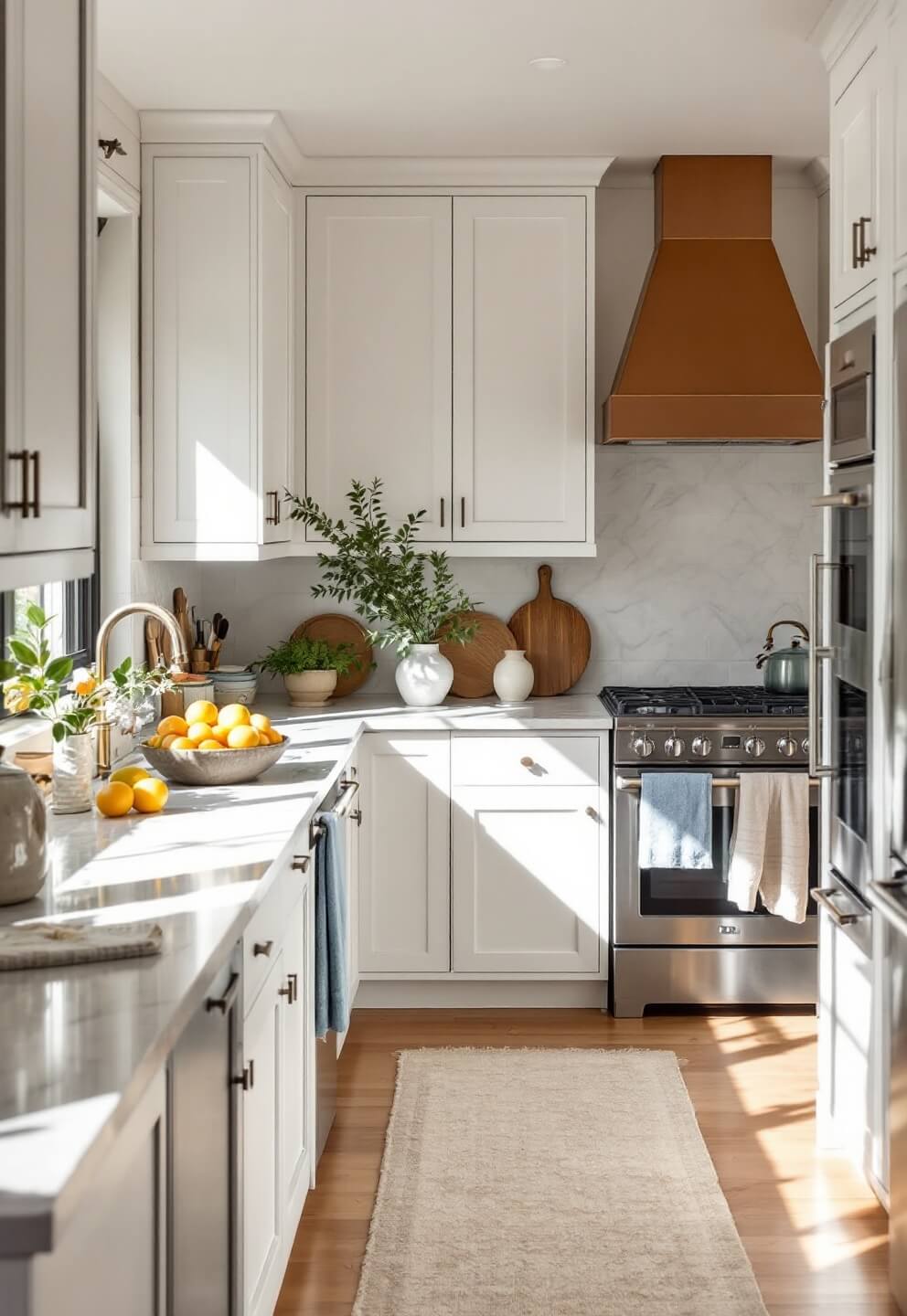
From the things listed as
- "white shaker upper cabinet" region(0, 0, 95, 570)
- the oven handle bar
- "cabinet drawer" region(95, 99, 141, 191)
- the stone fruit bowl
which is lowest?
the oven handle bar

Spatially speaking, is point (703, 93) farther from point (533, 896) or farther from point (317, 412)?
point (533, 896)

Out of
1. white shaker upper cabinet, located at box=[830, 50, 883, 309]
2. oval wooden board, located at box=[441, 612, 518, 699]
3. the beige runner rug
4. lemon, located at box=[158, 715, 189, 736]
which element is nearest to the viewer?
the beige runner rug

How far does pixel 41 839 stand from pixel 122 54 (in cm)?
224

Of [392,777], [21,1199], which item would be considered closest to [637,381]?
[392,777]

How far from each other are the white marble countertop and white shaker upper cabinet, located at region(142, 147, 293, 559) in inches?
31.9

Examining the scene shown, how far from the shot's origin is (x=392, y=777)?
4215 millimetres

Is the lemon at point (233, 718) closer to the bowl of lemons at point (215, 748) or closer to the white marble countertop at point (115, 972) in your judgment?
the bowl of lemons at point (215, 748)

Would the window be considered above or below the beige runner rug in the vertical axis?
above

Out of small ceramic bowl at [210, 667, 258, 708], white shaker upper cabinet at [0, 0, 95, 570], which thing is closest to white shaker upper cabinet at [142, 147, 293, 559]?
small ceramic bowl at [210, 667, 258, 708]

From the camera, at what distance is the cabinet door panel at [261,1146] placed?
2.16 m

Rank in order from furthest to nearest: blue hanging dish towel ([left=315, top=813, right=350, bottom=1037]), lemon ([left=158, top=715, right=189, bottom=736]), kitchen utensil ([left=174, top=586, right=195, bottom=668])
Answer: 1. kitchen utensil ([left=174, top=586, right=195, bottom=668])
2. lemon ([left=158, top=715, right=189, bottom=736])
3. blue hanging dish towel ([left=315, top=813, right=350, bottom=1037])

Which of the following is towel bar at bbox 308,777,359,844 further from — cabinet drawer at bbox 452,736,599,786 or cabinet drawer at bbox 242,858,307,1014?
cabinet drawer at bbox 452,736,599,786

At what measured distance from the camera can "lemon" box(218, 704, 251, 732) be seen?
3.20 m

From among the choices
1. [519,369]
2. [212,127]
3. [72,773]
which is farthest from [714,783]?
[212,127]
